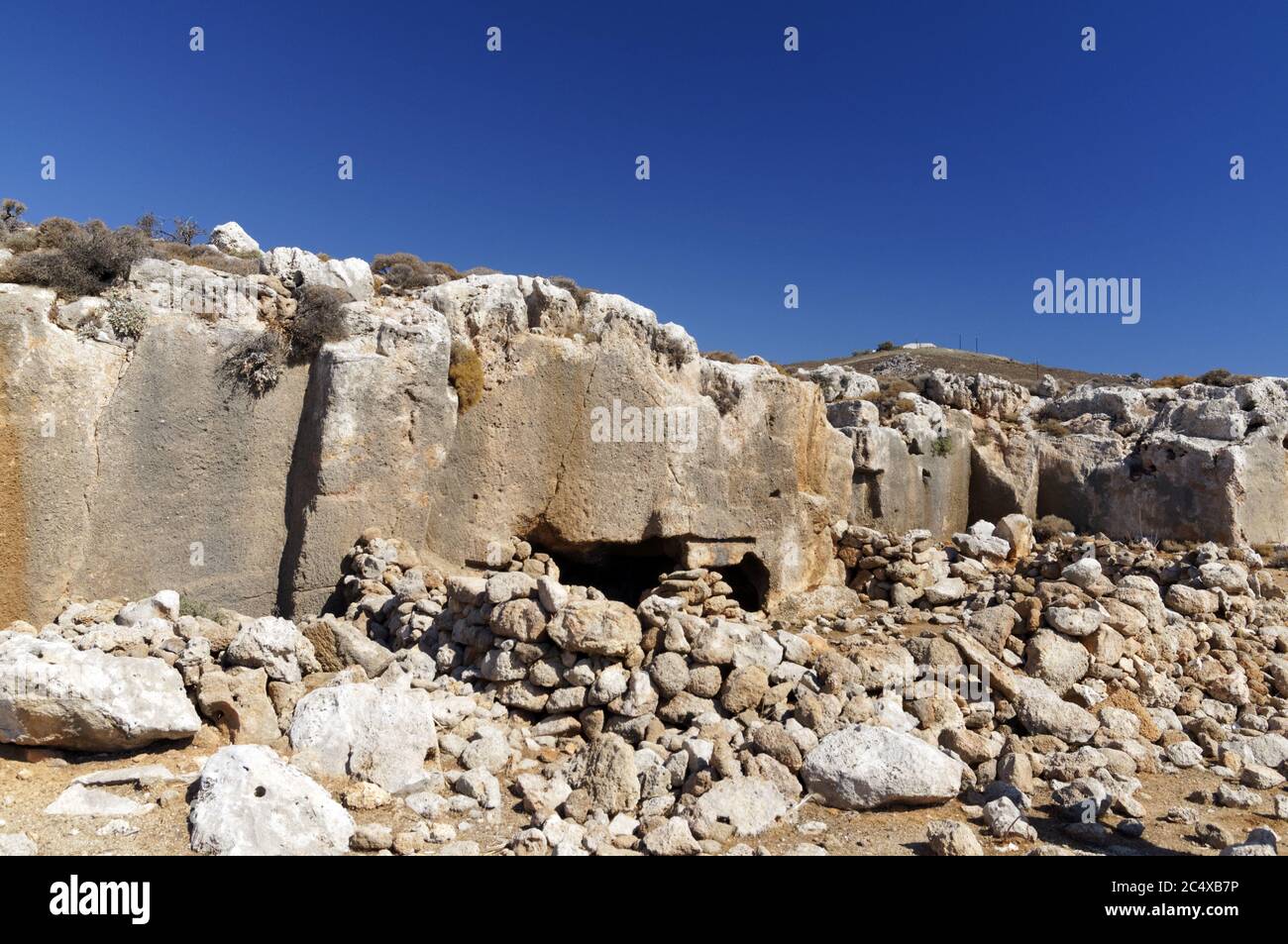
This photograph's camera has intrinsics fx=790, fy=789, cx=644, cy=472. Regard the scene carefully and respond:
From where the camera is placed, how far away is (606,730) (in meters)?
5.04

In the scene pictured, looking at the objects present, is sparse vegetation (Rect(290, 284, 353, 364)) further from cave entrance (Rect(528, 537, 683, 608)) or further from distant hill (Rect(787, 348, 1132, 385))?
distant hill (Rect(787, 348, 1132, 385))

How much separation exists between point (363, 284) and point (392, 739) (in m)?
4.85

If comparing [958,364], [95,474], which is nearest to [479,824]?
[95,474]

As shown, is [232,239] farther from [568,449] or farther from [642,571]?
[642,571]

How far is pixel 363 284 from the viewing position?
7.68 meters

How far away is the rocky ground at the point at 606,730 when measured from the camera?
12.1ft

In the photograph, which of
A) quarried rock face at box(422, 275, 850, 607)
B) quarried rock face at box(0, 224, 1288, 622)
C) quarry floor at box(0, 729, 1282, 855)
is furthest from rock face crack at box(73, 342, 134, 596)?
quarried rock face at box(422, 275, 850, 607)

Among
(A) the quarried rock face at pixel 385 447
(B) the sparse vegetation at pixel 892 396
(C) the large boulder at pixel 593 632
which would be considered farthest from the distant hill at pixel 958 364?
(C) the large boulder at pixel 593 632

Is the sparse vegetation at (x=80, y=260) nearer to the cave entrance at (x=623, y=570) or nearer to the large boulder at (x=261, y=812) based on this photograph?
the large boulder at (x=261, y=812)

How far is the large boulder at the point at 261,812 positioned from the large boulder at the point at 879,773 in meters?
2.37

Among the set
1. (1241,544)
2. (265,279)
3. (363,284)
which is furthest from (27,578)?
(1241,544)

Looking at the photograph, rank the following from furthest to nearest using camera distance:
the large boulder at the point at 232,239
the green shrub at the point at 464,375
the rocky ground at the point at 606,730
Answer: the large boulder at the point at 232,239, the green shrub at the point at 464,375, the rocky ground at the point at 606,730

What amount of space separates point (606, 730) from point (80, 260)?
5.47 m
